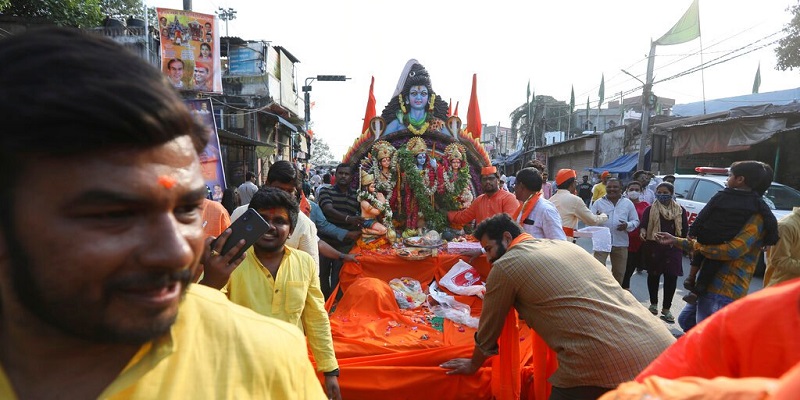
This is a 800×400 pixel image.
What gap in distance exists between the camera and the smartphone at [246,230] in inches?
67.6

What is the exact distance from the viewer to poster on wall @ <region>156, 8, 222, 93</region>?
967 centimetres

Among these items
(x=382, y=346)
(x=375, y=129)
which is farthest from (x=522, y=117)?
(x=382, y=346)

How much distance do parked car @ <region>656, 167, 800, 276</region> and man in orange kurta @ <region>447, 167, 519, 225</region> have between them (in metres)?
3.98

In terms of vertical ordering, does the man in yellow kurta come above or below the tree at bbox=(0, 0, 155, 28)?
below

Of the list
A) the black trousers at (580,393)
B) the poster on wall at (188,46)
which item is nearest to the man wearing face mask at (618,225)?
the black trousers at (580,393)

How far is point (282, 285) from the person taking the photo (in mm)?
2184

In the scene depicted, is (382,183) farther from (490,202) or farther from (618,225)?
(618,225)

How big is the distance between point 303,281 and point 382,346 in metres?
1.48

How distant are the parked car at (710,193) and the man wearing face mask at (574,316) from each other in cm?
631

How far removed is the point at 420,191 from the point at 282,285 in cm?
395

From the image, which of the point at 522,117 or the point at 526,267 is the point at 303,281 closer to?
the point at 526,267

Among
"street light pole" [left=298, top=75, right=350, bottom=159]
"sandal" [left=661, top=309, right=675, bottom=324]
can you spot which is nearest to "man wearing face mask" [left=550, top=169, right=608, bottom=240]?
"sandal" [left=661, top=309, right=675, bottom=324]

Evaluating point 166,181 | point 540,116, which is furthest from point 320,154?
point 166,181

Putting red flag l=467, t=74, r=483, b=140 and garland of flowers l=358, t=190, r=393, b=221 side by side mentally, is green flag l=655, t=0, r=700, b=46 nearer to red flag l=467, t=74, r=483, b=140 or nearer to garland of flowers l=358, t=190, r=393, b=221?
red flag l=467, t=74, r=483, b=140
